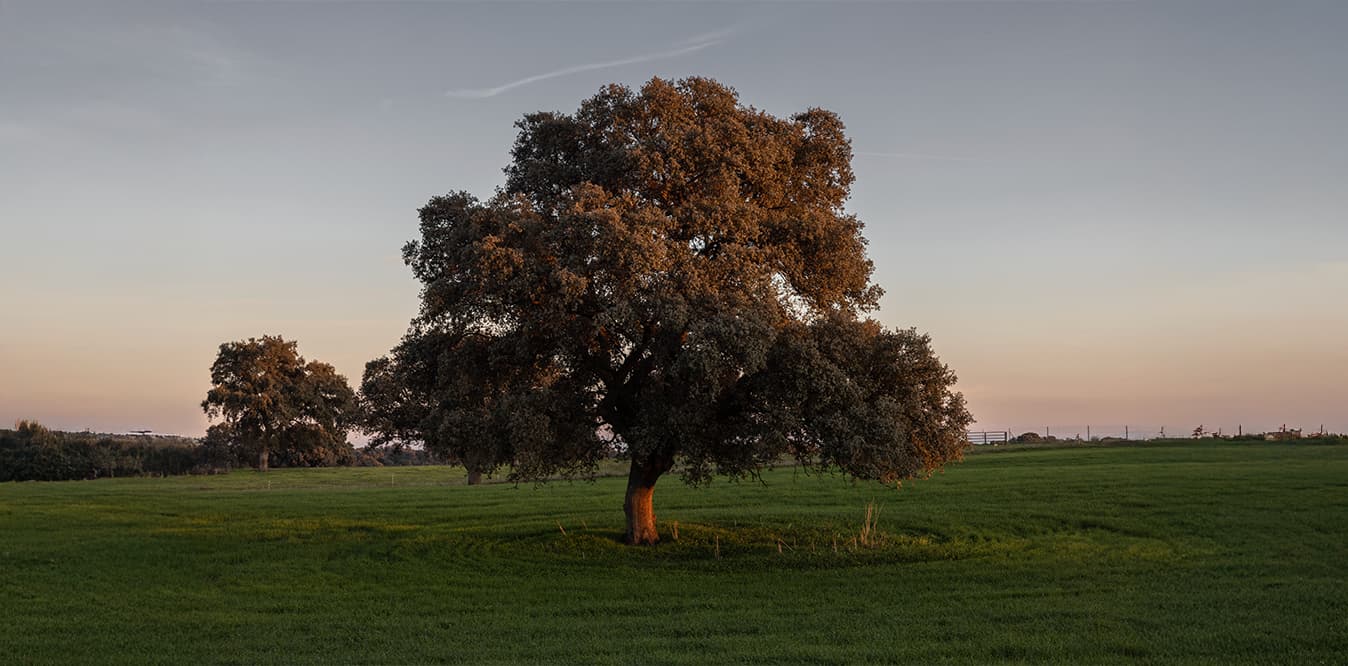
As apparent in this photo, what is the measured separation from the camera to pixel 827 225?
1039 inches

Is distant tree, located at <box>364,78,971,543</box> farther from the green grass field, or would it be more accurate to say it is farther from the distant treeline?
the distant treeline

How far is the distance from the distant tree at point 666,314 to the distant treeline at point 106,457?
176ft

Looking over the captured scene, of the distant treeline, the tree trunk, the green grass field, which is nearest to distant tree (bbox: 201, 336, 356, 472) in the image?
the distant treeline

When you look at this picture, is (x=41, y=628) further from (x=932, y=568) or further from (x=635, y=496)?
(x=932, y=568)

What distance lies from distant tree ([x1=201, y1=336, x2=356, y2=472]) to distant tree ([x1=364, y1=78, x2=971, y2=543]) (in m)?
58.2

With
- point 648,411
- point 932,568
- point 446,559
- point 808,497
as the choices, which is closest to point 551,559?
point 446,559

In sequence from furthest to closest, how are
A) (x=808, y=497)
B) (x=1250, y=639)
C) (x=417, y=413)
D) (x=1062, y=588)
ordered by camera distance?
(x=808, y=497), (x=417, y=413), (x=1062, y=588), (x=1250, y=639)

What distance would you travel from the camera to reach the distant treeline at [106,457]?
8031 centimetres

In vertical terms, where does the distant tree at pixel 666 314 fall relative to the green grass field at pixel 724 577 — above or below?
above

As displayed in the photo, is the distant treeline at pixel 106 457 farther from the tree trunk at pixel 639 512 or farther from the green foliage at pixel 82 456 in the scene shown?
the tree trunk at pixel 639 512

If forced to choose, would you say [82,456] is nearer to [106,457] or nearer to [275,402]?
[106,457]

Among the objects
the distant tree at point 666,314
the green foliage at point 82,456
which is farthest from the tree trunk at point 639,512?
the green foliage at point 82,456

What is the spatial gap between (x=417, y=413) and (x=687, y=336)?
12.0 m

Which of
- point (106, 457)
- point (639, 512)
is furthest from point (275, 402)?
point (639, 512)
